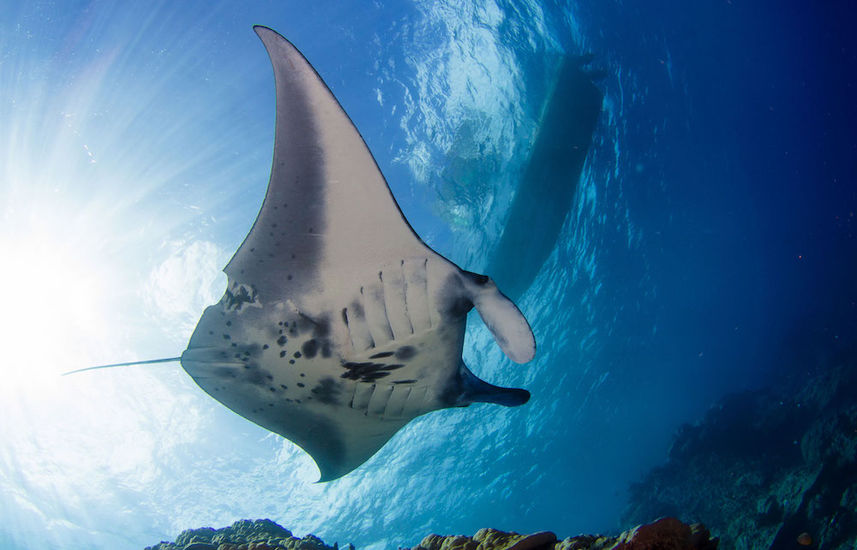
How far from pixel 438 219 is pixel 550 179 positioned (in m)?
3.32

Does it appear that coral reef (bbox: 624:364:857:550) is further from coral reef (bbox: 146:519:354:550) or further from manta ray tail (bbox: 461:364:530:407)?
coral reef (bbox: 146:519:354:550)

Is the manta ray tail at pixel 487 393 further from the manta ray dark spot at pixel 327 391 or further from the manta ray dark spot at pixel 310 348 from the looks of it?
the manta ray dark spot at pixel 310 348

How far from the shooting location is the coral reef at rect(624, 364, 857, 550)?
870 centimetres

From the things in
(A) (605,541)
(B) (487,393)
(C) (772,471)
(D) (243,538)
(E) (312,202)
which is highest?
(E) (312,202)

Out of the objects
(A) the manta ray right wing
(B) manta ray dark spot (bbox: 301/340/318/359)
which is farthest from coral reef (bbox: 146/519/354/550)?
(A) the manta ray right wing

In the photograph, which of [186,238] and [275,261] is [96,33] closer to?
[186,238]

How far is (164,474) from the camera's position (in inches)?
604

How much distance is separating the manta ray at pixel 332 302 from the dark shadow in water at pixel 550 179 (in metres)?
8.43

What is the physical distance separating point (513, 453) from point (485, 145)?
15.9m

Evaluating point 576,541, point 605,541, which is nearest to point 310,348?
point 576,541

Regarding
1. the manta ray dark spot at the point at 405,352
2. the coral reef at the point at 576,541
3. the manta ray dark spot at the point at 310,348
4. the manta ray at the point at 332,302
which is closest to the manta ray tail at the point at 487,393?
the manta ray at the point at 332,302

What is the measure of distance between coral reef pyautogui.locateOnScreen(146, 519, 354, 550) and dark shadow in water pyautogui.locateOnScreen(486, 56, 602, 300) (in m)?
7.94

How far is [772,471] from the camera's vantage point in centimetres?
1192

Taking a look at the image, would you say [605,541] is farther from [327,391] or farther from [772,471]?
A: [772,471]
